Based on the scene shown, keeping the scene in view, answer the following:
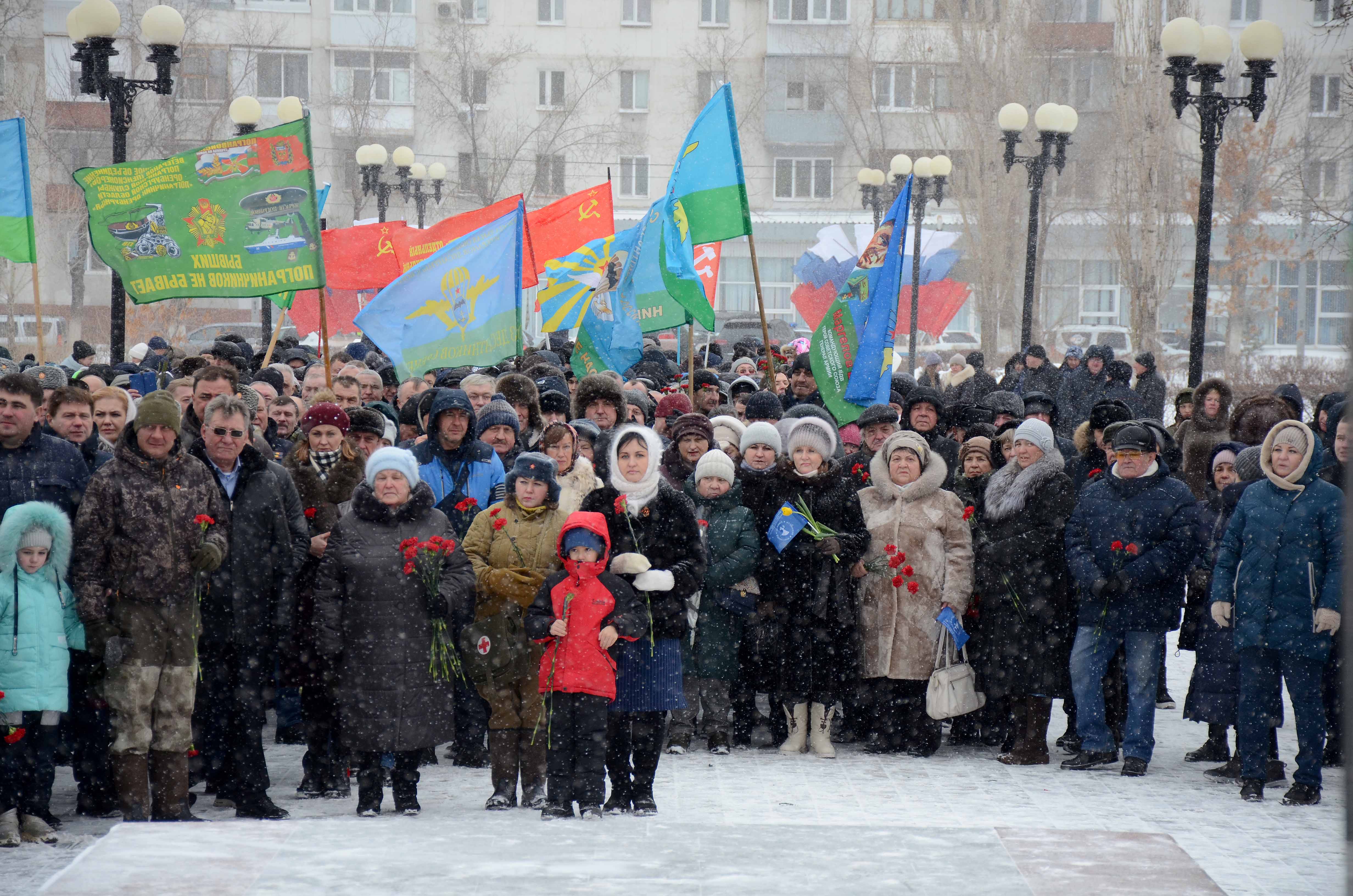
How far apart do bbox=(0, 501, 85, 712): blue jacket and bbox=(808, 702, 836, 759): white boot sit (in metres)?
3.68

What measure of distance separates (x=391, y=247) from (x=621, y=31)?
3794 cm

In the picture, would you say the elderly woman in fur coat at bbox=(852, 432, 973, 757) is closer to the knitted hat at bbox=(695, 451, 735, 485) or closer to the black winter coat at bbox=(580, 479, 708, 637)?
the knitted hat at bbox=(695, 451, 735, 485)

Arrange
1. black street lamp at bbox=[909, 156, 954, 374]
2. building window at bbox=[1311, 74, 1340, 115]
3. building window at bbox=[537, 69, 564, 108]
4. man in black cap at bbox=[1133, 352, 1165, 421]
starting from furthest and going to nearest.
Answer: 1. building window at bbox=[537, 69, 564, 108]
2. building window at bbox=[1311, 74, 1340, 115]
3. black street lamp at bbox=[909, 156, 954, 374]
4. man in black cap at bbox=[1133, 352, 1165, 421]

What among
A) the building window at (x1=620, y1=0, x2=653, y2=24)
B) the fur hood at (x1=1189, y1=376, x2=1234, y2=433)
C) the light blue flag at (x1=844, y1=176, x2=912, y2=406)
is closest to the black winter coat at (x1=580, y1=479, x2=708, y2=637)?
the light blue flag at (x1=844, y1=176, x2=912, y2=406)

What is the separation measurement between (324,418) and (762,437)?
2.20 metres

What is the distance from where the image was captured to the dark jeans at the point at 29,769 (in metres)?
6.00

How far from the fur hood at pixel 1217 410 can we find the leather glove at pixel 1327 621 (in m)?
4.17

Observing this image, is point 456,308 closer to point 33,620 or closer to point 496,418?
point 496,418

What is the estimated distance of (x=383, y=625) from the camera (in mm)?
6145

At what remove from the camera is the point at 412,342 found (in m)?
Answer: 10.9

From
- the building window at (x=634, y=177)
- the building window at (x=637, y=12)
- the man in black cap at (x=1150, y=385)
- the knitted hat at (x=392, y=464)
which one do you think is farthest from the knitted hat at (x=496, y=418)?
the building window at (x=637, y=12)

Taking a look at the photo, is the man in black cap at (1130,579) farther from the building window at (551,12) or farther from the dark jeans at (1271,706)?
the building window at (551,12)

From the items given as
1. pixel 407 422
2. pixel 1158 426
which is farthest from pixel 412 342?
pixel 1158 426

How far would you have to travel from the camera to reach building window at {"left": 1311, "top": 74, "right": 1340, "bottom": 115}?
43594 millimetres
